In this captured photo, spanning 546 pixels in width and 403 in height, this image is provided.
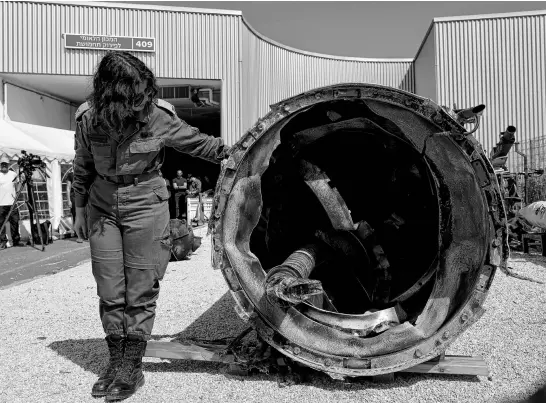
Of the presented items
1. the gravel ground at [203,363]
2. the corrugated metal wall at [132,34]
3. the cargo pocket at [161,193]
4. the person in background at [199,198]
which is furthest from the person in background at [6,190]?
the cargo pocket at [161,193]

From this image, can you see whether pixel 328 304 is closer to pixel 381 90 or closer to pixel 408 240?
pixel 408 240

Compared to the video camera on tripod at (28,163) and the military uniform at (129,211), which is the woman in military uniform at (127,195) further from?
the video camera on tripod at (28,163)

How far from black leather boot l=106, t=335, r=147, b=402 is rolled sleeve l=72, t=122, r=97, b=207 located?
894mm

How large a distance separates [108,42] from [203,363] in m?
13.8

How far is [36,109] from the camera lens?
1517 centimetres

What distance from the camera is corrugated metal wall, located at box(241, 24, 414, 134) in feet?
51.6

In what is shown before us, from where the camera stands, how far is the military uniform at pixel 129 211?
2.69m

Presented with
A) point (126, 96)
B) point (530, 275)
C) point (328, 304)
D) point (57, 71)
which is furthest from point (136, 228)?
point (57, 71)

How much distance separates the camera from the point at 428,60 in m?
16.8

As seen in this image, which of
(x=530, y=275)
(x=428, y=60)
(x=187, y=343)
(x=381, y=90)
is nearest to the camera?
(x=381, y=90)

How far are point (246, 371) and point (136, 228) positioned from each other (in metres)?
1.00

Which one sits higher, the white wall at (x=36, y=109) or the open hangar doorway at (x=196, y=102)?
the open hangar doorway at (x=196, y=102)

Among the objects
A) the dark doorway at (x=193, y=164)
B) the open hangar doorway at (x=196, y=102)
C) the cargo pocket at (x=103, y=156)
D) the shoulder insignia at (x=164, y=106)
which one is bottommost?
the cargo pocket at (x=103, y=156)

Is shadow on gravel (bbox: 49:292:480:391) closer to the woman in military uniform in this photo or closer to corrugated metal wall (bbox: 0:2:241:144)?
the woman in military uniform
